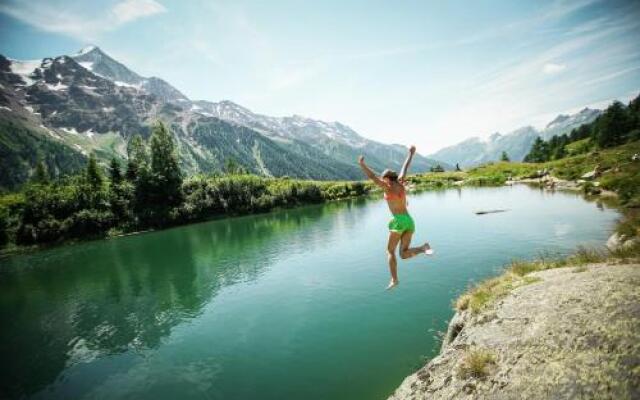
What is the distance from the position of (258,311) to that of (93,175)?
10089cm

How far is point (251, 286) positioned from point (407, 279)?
17097 mm

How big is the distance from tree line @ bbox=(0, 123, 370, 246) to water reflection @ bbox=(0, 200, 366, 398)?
16634 millimetres

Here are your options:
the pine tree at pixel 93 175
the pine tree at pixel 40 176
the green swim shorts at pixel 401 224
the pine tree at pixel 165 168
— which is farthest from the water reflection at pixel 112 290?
the pine tree at pixel 40 176

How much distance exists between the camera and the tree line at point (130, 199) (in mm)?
94562

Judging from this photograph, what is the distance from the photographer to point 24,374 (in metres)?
25.1

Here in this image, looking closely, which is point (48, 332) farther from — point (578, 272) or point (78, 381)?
point (578, 272)

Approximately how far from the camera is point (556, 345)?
32.7ft

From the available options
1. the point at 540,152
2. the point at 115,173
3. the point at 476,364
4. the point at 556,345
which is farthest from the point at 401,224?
the point at 540,152

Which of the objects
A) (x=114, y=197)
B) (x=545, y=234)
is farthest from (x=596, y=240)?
(x=114, y=197)

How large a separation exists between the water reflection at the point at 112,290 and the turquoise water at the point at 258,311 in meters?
0.20

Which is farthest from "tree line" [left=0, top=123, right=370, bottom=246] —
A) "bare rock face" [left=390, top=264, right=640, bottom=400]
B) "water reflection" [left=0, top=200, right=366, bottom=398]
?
"bare rock face" [left=390, top=264, right=640, bottom=400]

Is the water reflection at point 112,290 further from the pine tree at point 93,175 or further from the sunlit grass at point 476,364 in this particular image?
the pine tree at point 93,175

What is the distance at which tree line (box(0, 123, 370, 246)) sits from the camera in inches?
3723

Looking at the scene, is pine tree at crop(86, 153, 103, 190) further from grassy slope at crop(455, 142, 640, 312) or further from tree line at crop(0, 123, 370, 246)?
grassy slope at crop(455, 142, 640, 312)
